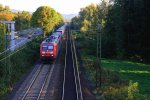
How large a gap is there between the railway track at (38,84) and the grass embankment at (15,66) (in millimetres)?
1620

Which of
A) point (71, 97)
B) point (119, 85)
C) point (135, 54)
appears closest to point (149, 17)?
point (135, 54)

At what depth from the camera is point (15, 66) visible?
42.4m

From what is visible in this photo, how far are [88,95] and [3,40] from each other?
11681 mm

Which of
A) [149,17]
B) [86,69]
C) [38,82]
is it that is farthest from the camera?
[149,17]

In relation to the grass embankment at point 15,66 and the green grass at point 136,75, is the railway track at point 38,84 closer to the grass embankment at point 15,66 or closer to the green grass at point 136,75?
the grass embankment at point 15,66

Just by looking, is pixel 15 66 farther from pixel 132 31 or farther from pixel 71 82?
pixel 132 31

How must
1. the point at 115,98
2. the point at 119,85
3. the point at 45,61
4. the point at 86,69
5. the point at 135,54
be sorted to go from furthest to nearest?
1. the point at 135,54
2. the point at 45,61
3. the point at 86,69
4. the point at 119,85
5. the point at 115,98

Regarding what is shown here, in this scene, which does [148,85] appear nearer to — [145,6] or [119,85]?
[119,85]

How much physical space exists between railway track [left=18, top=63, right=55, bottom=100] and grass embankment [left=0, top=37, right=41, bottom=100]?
5.32 feet

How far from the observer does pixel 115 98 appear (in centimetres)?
2888

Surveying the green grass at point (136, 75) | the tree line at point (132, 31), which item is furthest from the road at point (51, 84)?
the tree line at point (132, 31)

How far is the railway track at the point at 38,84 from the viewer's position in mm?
31327

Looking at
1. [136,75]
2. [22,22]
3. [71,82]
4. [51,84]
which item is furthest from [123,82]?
[22,22]

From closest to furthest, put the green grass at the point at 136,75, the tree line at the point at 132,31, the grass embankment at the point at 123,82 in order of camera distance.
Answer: the grass embankment at the point at 123,82
the green grass at the point at 136,75
the tree line at the point at 132,31
